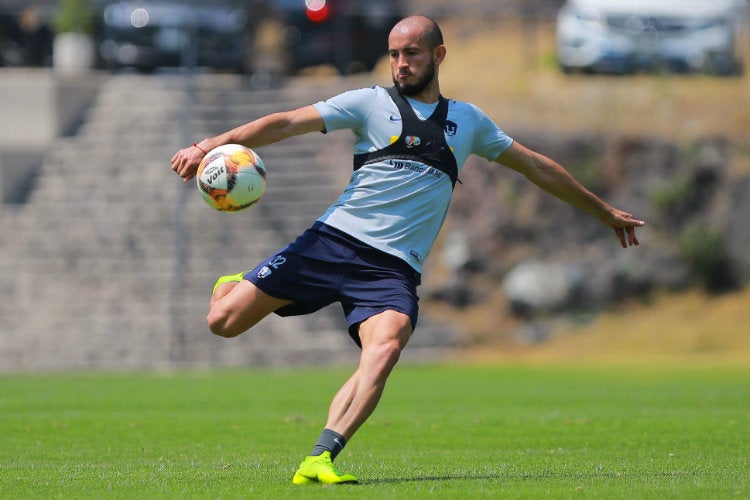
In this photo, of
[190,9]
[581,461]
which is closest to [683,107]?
[190,9]

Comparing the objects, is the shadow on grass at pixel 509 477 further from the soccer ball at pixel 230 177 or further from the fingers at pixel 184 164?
the fingers at pixel 184 164

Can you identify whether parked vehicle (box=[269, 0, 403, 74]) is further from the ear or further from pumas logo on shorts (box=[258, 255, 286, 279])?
pumas logo on shorts (box=[258, 255, 286, 279])

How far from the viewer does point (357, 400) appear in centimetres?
738

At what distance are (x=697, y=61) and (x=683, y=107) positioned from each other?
1.81 metres

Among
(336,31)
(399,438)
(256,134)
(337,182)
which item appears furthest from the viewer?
(336,31)

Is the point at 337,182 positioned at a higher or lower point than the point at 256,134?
lower

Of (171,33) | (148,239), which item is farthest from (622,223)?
(171,33)

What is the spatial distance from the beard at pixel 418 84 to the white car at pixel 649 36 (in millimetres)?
20488

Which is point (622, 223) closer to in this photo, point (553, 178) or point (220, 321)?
point (553, 178)

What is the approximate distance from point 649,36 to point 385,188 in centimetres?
2172

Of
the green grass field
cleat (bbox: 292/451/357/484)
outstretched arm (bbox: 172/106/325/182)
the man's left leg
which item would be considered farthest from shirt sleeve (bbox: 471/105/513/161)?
cleat (bbox: 292/451/357/484)

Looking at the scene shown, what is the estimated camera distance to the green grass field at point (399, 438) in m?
7.30

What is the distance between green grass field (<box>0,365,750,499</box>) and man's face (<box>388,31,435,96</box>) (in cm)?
223

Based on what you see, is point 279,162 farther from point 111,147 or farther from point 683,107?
point 683,107
